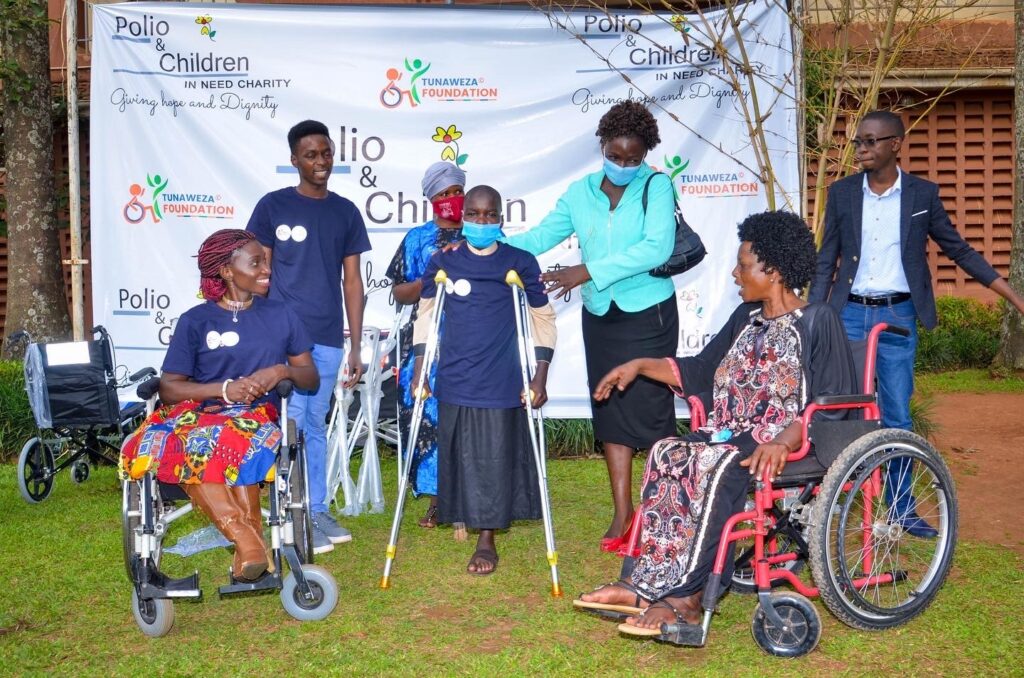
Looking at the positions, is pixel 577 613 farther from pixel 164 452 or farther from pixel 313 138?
pixel 313 138

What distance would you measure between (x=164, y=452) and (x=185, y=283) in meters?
3.55

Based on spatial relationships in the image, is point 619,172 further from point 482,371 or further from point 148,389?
point 148,389

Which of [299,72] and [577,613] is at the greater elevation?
[299,72]

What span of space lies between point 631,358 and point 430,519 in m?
1.51

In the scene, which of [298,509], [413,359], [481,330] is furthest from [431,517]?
[298,509]

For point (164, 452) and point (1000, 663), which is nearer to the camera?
point (1000, 663)

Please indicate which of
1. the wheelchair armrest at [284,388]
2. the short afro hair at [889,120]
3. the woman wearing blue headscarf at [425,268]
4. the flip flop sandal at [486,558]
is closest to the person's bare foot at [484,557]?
the flip flop sandal at [486,558]

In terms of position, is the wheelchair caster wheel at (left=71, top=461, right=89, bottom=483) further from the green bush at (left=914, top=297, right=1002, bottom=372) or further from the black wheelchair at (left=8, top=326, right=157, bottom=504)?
the green bush at (left=914, top=297, right=1002, bottom=372)

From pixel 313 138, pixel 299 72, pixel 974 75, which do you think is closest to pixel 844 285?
pixel 313 138

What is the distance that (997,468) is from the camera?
7164 mm

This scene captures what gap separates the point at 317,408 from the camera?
5.55 meters

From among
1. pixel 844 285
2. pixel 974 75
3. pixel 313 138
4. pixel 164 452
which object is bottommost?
pixel 164 452

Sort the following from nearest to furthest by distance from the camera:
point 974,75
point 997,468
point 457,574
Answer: point 457,574, point 997,468, point 974,75

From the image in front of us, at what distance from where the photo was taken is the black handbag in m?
5.25
